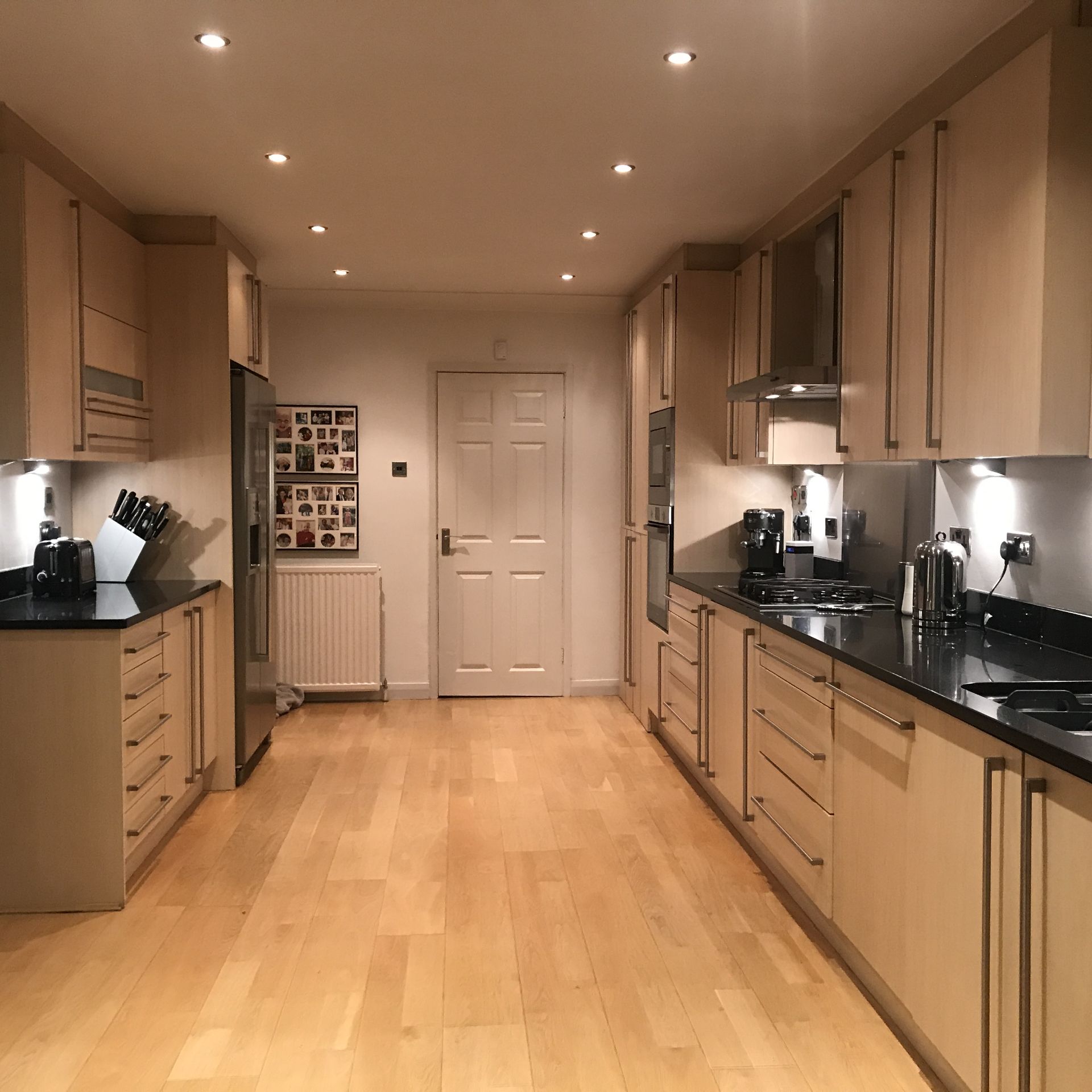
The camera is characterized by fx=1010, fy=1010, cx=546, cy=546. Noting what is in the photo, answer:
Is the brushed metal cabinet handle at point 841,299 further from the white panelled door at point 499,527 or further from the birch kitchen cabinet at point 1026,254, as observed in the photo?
the white panelled door at point 499,527

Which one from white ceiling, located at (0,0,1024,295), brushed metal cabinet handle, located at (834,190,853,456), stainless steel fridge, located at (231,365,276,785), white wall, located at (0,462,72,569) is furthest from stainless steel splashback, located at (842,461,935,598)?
white wall, located at (0,462,72,569)

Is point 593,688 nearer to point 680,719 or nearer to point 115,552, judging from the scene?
point 680,719

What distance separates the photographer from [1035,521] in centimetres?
284

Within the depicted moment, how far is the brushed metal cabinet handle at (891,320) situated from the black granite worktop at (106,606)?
239 centimetres

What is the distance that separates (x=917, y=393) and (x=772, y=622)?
2.78 feet

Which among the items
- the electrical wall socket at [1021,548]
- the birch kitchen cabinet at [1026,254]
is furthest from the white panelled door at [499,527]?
the birch kitchen cabinet at [1026,254]

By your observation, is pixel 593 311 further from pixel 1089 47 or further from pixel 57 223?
pixel 1089 47

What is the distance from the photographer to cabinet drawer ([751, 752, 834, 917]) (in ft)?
9.22

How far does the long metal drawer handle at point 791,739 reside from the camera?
2.84m

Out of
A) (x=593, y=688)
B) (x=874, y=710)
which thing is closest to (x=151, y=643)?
(x=874, y=710)

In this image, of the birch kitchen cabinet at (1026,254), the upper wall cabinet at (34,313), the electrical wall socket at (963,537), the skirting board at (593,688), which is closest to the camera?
the birch kitchen cabinet at (1026,254)

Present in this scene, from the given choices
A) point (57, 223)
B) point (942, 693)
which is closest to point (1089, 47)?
point (942, 693)

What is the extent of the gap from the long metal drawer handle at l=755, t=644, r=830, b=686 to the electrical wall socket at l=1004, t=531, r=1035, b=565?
2.20 ft

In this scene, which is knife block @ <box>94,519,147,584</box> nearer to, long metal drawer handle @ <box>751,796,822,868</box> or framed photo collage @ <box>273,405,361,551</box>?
framed photo collage @ <box>273,405,361,551</box>
